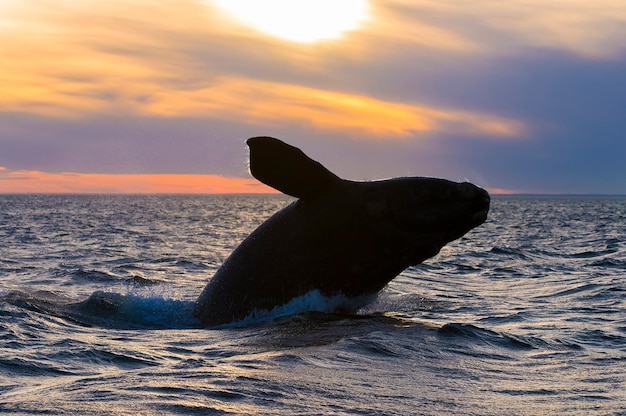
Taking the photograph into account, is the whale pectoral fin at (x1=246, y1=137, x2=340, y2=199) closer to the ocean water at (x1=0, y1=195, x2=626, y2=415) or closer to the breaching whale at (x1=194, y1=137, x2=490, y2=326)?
the breaching whale at (x1=194, y1=137, x2=490, y2=326)

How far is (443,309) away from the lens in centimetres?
1144

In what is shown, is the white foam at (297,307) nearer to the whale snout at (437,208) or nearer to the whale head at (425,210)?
the whale head at (425,210)

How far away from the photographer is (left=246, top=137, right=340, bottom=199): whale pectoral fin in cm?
820

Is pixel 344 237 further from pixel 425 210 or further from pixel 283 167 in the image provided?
pixel 283 167

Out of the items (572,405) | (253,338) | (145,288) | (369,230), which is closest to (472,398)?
(572,405)

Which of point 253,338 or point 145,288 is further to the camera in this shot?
point 145,288

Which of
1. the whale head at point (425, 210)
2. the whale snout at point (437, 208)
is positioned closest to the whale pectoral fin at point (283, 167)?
the whale head at point (425, 210)

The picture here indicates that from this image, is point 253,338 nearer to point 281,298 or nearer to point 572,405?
point 281,298

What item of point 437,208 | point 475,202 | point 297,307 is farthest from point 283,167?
point 475,202

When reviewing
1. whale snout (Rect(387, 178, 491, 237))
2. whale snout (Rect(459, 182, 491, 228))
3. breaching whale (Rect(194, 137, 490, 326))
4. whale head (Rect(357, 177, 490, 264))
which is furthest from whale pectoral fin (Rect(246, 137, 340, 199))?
whale snout (Rect(459, 182, 491, 228))

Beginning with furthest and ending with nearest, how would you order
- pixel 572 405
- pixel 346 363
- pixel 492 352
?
pixel 492 352 → pixel 346 363 → pixel 572 405

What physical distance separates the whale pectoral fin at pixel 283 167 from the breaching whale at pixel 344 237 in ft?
0.12

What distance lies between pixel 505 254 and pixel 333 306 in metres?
16.9

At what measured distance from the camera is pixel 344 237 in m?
8.80
